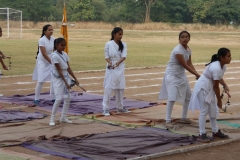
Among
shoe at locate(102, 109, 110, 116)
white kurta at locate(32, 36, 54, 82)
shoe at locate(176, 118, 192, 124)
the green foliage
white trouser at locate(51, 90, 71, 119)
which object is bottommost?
shoe at locate(102, 109, 110, 116)

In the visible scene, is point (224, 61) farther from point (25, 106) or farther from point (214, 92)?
point (25, 106)

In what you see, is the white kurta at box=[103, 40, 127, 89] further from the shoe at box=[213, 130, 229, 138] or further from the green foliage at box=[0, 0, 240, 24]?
the green foliage at box=[0, 0, 240, 24]

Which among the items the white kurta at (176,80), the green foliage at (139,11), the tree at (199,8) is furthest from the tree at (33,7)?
the white kurta at (176,80)

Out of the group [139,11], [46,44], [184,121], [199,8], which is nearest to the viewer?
[184,121]

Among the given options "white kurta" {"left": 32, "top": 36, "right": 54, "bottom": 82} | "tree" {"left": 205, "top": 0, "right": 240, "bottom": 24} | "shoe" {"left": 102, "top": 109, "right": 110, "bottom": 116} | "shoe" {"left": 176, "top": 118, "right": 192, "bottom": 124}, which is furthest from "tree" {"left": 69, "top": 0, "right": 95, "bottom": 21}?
"shoe" {"left": 176, "top": 118, "right": 192, "bottom": 124}

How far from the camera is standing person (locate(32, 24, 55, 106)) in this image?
11.5m

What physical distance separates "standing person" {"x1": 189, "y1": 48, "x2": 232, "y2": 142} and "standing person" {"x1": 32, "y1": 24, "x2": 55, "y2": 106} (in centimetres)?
419

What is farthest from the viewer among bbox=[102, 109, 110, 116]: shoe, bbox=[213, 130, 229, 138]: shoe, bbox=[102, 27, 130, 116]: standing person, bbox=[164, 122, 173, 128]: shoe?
bbox=[102, 27, 130, 116]: standing person

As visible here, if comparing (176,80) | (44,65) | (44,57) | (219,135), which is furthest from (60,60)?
(219,135)

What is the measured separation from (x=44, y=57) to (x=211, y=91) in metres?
4.51

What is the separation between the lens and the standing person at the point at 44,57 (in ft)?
37.8

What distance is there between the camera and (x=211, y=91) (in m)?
8.30

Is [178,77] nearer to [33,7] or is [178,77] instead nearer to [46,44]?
[46,44]

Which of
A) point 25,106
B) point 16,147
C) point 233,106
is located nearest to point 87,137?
point 16,147
